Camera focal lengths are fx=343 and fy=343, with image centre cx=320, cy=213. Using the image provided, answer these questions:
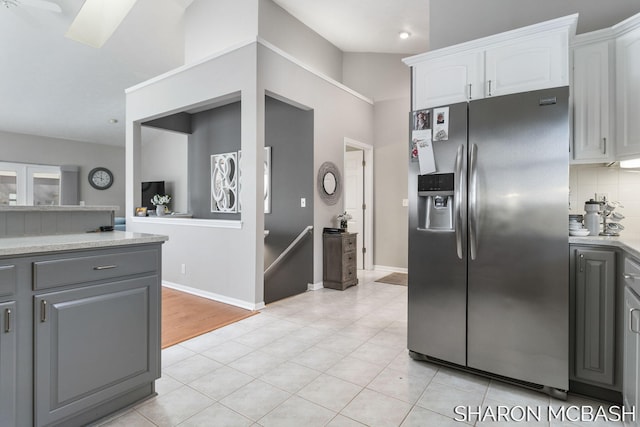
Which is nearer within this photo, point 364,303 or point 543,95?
point 543,95

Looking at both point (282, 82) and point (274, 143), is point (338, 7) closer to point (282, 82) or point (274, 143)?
point (282, 82)

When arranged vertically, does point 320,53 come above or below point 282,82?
above

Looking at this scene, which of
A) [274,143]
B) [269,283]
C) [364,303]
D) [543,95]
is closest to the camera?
[543,95]

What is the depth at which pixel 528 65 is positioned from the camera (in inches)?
82.6

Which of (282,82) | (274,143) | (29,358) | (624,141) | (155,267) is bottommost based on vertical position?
(29,358)

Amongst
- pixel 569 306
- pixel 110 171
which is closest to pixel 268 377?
pixel 569 306

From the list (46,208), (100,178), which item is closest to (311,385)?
(46,208)

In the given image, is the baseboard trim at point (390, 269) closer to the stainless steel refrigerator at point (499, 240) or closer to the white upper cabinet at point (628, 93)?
→ the stainless steel refrigerator at point (499, 240)

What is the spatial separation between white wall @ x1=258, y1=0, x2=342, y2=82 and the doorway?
1.35 metres

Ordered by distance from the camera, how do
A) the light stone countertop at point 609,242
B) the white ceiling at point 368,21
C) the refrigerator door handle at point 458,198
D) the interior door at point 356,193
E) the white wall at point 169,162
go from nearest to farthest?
the light stone countertop at point 609,242, the refrigerator door handle at point 458,198, the white ceiling at point 368,21, the interior door at point 356,193, the white wall at point 169,162

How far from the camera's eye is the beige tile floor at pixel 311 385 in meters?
1.81

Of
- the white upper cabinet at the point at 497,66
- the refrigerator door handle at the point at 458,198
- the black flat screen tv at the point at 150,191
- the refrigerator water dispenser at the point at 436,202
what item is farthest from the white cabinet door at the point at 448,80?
the black flat screen tv at the point at 150,191

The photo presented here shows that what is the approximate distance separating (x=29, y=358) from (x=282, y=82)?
3435mm

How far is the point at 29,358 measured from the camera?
1.49m
